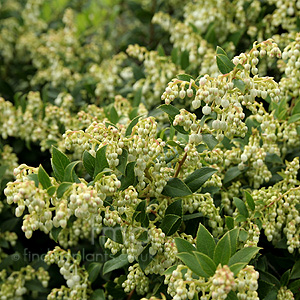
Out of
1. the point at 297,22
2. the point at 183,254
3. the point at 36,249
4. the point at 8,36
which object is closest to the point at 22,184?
the point at 183,254

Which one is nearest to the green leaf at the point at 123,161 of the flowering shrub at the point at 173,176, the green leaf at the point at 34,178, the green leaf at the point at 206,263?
the flowering shrub at the point at 173,176

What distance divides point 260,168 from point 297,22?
1.22 metres

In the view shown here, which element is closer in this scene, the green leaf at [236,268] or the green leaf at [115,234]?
the green leaf at [236,268]

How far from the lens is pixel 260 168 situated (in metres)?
2.19

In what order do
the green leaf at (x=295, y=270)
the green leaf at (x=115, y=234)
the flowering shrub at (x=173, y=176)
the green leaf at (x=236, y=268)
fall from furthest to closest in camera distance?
the green leaf at (x=295, y=270)
the green leaf at (x=115, y=234)
the flowering shrub at (x=173, y=176)
the green leaf at (x=236, y=268)

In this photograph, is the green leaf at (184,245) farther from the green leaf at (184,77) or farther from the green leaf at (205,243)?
the green leaf at (184,77)

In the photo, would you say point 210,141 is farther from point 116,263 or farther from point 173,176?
point 116,263

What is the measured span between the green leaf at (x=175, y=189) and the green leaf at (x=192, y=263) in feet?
1.12

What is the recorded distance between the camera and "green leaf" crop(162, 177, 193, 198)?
6.10ft

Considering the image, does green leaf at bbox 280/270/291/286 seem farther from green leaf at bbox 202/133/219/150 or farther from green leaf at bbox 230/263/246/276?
green leaf at bbox 202/133/219/150

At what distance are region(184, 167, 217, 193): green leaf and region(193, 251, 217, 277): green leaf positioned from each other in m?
0.43

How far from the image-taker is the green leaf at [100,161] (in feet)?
5.51

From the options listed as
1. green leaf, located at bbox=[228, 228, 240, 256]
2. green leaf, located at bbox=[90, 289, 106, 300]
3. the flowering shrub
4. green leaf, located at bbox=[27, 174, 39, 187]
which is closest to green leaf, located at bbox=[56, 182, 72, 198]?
the flowering shrub

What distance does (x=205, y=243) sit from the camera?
1647 mm
